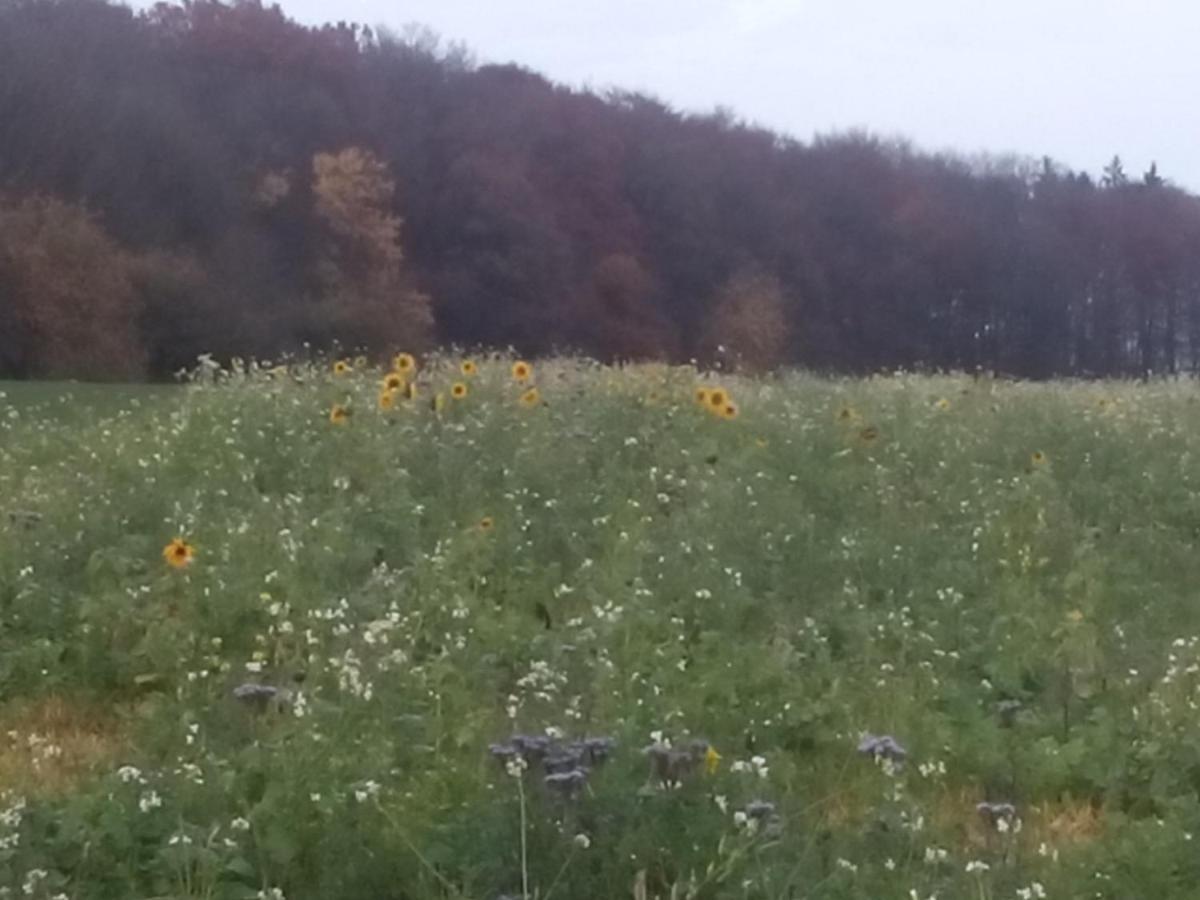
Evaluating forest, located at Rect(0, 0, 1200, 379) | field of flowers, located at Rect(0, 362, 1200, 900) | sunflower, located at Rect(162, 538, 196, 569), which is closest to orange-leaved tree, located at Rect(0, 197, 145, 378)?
forest, located at Rect(0, 0, 1200, 379)

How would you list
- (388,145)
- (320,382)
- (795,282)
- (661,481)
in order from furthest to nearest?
(795,282), (388,145), (320,382), (661,481)

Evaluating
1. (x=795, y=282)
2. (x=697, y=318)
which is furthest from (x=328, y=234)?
(x=795, y=282)

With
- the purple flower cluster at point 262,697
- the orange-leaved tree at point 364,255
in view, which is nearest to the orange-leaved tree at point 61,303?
the orange-leaved tree at point 364,255

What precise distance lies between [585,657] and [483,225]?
3898 centimetres

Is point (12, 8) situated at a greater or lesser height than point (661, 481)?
greater

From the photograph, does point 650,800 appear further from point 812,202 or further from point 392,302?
point 812,202

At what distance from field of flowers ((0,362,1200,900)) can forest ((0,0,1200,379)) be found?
2049cm

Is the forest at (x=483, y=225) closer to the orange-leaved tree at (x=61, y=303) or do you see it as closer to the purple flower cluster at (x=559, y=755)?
the orange-leaved tree at (x=61, y=303)

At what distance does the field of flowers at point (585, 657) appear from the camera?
3314mm

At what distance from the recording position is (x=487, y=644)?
4.93 m

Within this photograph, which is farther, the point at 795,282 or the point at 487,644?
the point at 795,282

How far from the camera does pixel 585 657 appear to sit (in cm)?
473

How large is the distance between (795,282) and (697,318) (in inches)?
183

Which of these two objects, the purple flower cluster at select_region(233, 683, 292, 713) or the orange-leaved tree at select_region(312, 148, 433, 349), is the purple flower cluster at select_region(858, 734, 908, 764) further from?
the orange-leaved tree at select_region(312, 148, 433, 349)
